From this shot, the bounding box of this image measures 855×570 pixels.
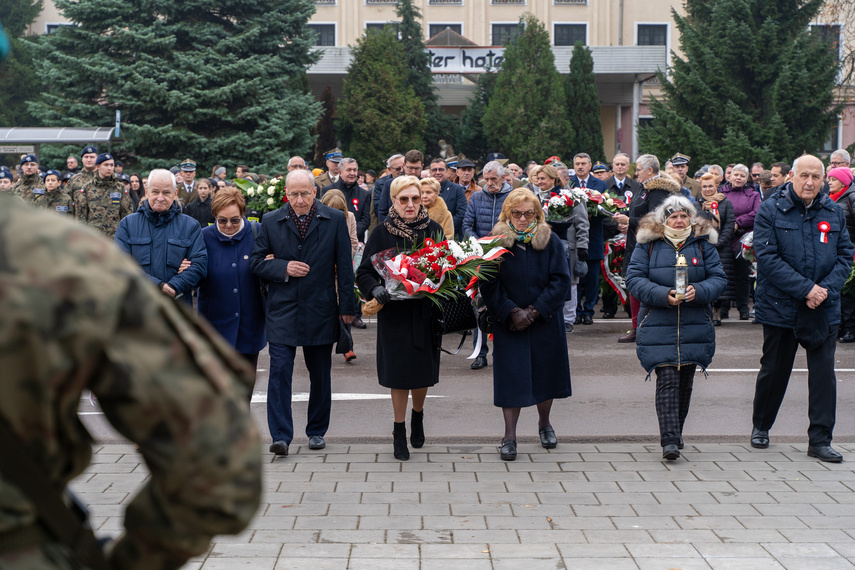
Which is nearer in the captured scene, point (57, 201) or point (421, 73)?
point (57, 201)

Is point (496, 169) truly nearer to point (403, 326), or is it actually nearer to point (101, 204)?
point (403, 326)

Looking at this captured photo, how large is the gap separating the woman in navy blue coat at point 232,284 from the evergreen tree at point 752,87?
24744 millimetres

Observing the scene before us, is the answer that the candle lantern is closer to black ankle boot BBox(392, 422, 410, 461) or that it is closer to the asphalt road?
the asphalt road

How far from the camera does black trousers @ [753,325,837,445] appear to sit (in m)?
6.81

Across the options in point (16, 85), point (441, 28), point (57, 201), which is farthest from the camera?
point (441, 28)

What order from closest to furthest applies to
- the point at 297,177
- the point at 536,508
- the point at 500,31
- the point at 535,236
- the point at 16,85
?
the point at 536,508 < the point at 535,236 < the point at 297,177 < the point at 16,85 < the point at 500,31

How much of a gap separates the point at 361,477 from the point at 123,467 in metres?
1.60

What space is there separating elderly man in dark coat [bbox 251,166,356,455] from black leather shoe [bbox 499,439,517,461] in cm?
128

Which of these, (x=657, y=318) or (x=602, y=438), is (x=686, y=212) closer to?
(x=657, y=318)

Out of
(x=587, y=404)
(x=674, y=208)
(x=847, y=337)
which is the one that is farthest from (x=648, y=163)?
(x=674, y=208)

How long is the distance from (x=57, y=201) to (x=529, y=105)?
27.3 meters

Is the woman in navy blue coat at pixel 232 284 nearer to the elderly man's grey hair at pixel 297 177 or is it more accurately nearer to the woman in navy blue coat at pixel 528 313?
the elderly man's grey hair at pixel 297 177

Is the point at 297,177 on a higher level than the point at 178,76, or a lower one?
lower

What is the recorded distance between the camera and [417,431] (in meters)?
7.12
